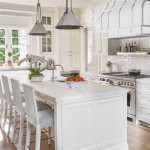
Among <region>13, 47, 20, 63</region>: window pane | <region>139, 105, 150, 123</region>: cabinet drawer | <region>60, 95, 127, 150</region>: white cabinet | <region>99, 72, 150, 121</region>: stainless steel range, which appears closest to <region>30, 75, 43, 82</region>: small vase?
<region>60, 95, 127, 150</region>: white cabinet

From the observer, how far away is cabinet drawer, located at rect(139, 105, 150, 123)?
15.2 ft

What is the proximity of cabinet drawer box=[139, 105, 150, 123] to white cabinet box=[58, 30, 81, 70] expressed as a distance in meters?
3.43

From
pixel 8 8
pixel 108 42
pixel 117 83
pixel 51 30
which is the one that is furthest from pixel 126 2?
pixel 8 8

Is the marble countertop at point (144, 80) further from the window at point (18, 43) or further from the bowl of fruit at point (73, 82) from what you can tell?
the window at point (18, 43)

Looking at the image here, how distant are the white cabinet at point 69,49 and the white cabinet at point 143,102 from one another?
10.9ft

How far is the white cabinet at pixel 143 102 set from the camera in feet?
15.1

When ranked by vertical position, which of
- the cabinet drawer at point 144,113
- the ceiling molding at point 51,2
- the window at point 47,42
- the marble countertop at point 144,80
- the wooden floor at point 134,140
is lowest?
the wooden floor at point 134,140

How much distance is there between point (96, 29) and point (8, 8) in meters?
2.60

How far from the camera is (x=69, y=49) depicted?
25.2 ft

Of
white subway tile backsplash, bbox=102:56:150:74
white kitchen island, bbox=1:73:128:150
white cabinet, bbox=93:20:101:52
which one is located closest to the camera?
white kitchen island, bbox=1:73:128:150

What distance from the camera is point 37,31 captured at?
479 centimetres

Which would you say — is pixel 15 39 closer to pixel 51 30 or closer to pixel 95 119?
pixel 51 30

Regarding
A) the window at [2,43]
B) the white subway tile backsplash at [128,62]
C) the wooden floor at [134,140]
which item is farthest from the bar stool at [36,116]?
the window at [2,43]

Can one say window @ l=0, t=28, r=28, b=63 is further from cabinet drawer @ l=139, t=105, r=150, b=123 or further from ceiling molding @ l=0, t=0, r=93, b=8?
cabinet drawer @ l=139, t=105, r=150, b=123
